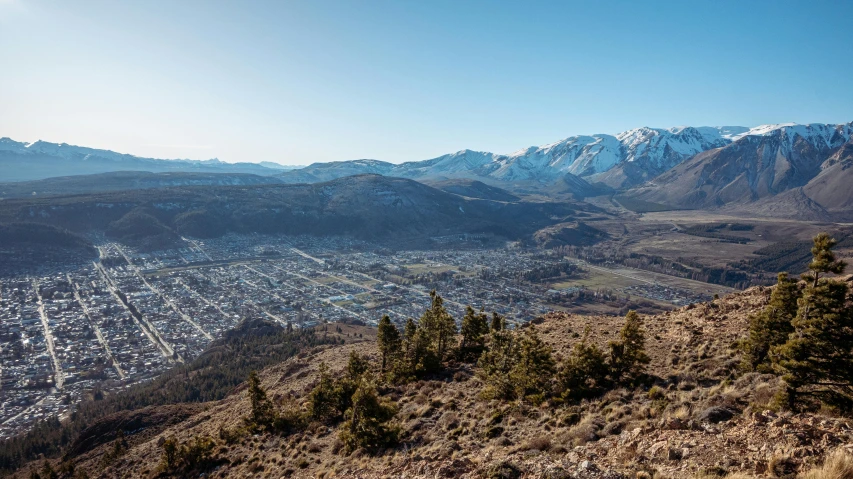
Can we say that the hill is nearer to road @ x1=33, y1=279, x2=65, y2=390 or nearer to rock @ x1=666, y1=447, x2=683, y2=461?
road @ x1=33, y1=279, x2=65, y2=390

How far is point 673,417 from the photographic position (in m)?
16.5

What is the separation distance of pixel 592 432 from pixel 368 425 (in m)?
13.6

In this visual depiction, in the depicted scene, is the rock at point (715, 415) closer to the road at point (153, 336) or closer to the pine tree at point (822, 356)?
the pine tree at point (822, 356)

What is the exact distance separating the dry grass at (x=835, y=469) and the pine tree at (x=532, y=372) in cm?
1590

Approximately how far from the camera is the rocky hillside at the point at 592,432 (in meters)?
12.8

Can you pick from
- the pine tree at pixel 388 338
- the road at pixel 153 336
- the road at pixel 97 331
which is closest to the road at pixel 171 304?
the road at pixel 153 336

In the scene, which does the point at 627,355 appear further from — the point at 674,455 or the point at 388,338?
the point at 388,338

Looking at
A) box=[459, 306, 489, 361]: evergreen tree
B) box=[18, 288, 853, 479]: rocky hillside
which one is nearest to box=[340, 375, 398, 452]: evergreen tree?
box=[18, 288, 853, 479]: rocky hillside

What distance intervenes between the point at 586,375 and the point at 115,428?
58193 mm

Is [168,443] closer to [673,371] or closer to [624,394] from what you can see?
[624,394]

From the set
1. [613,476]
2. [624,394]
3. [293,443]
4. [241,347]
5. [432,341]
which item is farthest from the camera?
[241,347]

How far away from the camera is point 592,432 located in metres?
17.8

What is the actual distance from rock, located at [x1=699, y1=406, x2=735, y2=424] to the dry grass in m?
5.36

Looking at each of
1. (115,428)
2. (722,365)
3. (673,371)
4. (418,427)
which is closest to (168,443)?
(418,427)
